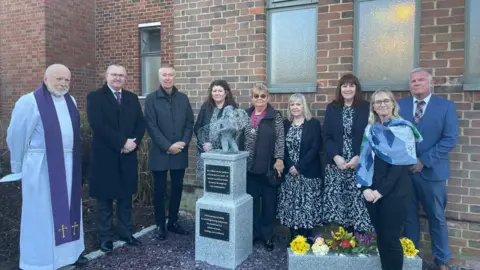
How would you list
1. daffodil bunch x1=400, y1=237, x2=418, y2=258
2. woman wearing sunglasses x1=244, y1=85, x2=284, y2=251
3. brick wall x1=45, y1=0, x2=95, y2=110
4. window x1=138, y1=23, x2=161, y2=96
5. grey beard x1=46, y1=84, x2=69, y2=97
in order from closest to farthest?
daffodil bunch x1=400, y1=237, x2=418, y2=258
grey beard x1=46, y1=84, x2=69, y2=97
woman wearing sunglasses x1=244, y1=85, x2=284, y2=251
brick wall x1=45, y1=0, x2=95, y2=110
window x1=138, y1=23, x2=161, y2=96

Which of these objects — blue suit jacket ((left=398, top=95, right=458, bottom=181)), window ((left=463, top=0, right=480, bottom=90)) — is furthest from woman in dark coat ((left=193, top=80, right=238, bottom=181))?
window ((left=463, top=0, right=480, bottom=90))

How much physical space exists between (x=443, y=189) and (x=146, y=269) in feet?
10.7

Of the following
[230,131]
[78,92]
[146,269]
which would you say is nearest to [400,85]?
[230,131]

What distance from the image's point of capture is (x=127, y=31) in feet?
33.6

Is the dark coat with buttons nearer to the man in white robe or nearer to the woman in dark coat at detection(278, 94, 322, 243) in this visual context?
the man in white robe

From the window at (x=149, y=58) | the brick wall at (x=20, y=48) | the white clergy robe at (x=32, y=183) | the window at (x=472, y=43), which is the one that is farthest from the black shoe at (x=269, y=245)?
the brick wall at (x=20, y=48)

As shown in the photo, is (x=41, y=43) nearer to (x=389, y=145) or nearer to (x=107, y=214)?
(x=107, y=214)

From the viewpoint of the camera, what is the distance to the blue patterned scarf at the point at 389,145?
323 centimetres

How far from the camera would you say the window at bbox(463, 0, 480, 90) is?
4.17m

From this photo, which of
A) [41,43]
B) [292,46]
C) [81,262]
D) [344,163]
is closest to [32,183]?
[81,262]

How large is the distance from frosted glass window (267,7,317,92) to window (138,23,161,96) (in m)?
5.49

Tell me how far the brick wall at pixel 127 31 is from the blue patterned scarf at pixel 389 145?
280 inches

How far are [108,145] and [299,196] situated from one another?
7.55ft

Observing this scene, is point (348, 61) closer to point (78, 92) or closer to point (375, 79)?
point (375, 79)
